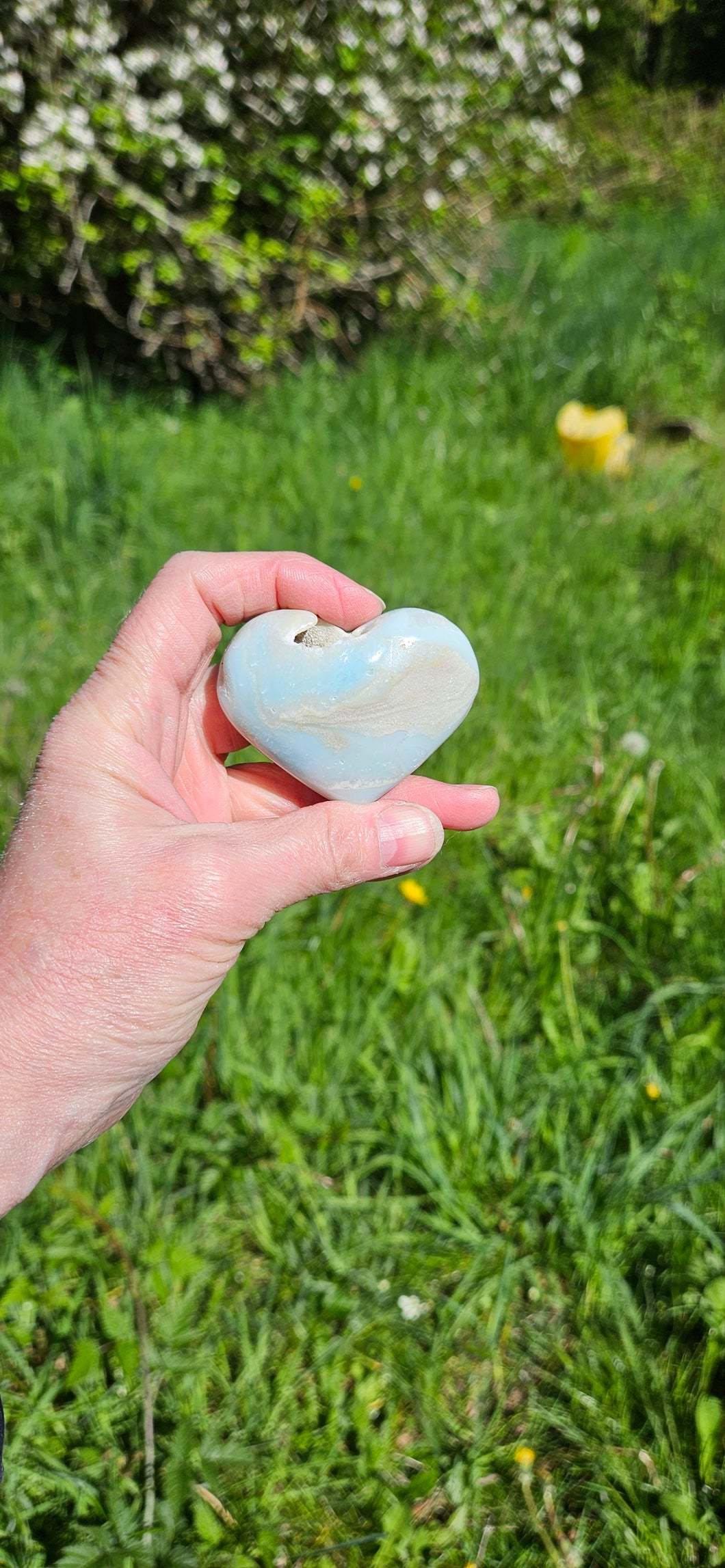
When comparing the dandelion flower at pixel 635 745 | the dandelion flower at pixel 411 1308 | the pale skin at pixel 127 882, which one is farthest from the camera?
the dandelion flower at pixel 635 745

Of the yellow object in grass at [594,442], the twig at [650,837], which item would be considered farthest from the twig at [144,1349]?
the yellow object in grass at [594,442]

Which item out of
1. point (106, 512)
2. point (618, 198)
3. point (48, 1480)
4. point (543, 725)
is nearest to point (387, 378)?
point (106, 512)

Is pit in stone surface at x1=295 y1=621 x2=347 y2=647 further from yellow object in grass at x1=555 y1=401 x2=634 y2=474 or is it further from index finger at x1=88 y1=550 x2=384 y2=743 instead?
yellow object in grass at x1=555 y1=401 x2=634 y2=474

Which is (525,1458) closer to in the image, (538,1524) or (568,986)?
(538,1524)

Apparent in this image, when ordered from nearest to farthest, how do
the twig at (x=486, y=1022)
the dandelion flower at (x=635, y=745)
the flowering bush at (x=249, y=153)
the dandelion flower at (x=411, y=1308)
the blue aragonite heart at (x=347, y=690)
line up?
the blue aragonite heart at (x=347, y=690) → the dandelion flower at (x=411, y=1308) → the twig at (x=486, y=1022) → the dandelion flower at (x=635, y=745) → the flowering bush at (x=249, y=153)

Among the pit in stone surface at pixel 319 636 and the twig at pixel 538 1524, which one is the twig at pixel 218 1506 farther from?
the pit in stone surface at pixel 319 636

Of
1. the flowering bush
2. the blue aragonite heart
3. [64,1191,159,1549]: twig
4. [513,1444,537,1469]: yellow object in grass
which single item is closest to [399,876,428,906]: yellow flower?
the blue aragonite heart
